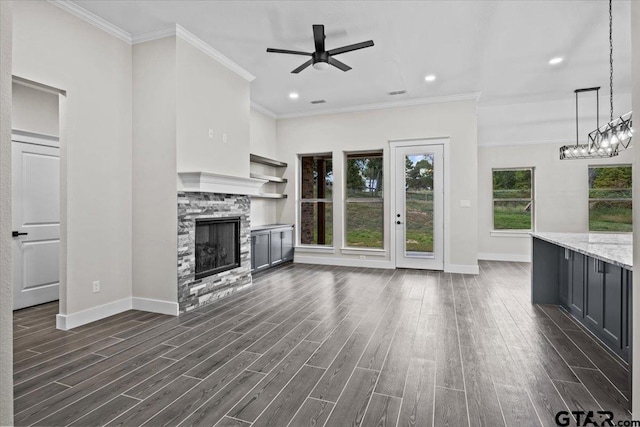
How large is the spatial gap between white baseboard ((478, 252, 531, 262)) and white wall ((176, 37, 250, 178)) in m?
6.08

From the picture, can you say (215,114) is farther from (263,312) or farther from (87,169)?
(263,312)

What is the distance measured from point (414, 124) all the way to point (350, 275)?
300 cm

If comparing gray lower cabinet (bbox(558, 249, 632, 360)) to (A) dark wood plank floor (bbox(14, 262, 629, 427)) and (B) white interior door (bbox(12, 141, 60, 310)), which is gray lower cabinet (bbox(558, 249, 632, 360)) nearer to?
(A) dark wood plank floor (bbox(14, 262, 629, 427))

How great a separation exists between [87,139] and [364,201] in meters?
4.72

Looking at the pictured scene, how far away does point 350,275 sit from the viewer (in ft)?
19.2

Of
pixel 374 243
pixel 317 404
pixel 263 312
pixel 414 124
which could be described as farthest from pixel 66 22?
→ pixel 374 243

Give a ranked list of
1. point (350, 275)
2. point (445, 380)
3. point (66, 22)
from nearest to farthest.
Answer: point (445, 380), point (66, 22), point (350, 275)

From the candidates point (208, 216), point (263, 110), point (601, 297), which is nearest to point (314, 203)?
point (263, 110)

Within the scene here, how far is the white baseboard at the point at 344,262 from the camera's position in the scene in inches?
256

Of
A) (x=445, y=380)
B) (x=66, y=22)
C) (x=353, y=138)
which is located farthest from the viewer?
(x=353, y=138)

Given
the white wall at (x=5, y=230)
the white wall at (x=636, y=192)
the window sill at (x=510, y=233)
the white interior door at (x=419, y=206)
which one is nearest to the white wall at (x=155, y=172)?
the white wall at (x=5, y=230)

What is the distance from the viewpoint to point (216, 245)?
175 inches

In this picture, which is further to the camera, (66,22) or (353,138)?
(353,138)

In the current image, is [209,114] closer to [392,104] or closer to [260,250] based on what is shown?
[260,250]
